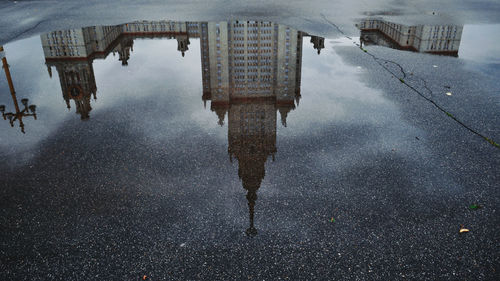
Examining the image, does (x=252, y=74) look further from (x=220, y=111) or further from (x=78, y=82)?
(x=78, y=82)

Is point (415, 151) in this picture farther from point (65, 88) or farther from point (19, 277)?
point (65, 88)

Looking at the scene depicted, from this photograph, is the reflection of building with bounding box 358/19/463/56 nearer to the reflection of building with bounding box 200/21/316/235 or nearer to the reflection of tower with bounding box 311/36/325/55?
the reflection of tower with bounding box 311/36/325/55

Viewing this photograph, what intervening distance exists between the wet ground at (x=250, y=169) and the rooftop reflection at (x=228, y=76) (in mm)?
64

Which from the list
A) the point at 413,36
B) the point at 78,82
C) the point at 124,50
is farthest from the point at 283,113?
the point at 413,36

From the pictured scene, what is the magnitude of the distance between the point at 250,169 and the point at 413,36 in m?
10.6

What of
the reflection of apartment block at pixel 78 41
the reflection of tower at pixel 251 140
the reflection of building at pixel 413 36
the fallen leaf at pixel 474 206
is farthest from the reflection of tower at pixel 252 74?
the fallen leaf at pixel 474 206

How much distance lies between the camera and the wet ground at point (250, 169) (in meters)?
4.49

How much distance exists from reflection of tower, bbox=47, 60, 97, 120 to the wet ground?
6 cm

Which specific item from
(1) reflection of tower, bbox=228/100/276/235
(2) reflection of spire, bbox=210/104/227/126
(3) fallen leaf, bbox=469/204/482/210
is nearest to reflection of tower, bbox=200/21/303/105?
(2) reflection of spire, bbox=210/104/227/126

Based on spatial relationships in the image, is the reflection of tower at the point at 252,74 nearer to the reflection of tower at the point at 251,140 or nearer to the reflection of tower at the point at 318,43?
the reflection of tower at the point at 251,140

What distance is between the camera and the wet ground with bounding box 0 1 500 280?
4.49m

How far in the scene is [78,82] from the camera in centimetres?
1003

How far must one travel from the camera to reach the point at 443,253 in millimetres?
4523

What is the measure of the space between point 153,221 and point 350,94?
20.7ft
